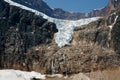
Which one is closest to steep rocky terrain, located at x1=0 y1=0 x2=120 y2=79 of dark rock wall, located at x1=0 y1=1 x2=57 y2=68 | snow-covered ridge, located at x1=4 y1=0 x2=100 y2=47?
dark rock wall, located at x1=0 y1=1 x2=57 y2=68

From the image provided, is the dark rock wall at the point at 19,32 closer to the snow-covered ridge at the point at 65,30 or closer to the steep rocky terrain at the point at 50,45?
the steep rocky terrain at the point at 50,45

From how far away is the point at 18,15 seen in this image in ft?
213

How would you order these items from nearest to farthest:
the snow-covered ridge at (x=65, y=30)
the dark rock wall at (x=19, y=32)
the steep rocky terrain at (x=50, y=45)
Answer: the steep rocky terrain at (x=50, y=45) → the dark rock wall at (x=19, y=32) → the snow-covered ridge at (x=65, y=30)

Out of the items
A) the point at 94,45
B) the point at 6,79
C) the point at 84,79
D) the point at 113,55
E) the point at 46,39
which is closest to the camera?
the point at 6,79

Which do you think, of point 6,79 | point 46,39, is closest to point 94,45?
point 46,39

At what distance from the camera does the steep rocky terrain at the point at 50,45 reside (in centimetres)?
5521

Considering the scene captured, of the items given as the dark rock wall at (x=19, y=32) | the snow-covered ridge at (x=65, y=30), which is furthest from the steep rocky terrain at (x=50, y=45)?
the snow-covered ridge at (x=65, y=30)

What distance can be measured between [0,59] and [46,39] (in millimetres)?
9029

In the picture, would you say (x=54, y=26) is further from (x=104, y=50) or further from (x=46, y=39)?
(x=104, y=50)

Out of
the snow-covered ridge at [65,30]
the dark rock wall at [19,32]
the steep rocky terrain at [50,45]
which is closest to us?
the steep rocky terrain at [50,45]

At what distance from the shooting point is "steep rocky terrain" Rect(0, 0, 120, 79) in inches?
2174

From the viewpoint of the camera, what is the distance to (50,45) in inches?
2373

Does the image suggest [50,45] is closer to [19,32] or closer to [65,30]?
[65,30]

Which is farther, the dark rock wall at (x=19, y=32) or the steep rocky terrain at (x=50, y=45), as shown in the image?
the dark rock wall at (x=19, y=32)
